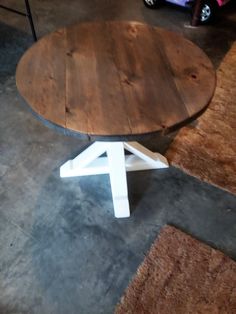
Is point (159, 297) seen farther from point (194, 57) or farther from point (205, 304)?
point (194, 57)

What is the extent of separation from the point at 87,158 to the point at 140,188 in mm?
292

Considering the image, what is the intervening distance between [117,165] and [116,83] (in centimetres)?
34

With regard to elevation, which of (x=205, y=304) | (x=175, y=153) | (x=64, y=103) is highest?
(x=64, y=103)

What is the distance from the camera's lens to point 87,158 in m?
1.31

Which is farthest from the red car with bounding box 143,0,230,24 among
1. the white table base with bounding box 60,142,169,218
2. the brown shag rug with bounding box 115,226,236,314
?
the brown shag rug with bounding box 115,226,236,314

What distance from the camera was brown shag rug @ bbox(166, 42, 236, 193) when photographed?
4.59 feet

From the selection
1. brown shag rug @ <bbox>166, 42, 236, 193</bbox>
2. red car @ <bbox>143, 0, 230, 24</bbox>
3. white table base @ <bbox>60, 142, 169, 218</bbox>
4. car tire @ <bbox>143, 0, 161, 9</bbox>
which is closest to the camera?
white table base @ <bbox>60, 142, 169, 218</bbox>

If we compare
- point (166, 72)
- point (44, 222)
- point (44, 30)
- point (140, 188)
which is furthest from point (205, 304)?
point (44, 30)

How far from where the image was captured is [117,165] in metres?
1.14

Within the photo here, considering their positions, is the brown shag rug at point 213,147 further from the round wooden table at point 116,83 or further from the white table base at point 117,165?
the round wooden table at point 116,83

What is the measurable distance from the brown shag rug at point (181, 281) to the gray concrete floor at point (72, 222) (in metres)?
0.05

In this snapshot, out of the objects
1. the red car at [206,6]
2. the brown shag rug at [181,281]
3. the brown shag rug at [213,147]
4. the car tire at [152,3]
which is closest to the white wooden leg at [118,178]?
the brown shag rug at [181,281]

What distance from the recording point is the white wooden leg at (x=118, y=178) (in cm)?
109

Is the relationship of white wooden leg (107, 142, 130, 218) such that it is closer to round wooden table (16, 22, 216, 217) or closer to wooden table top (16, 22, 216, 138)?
round wooden table (16, 22, 216, 217)
